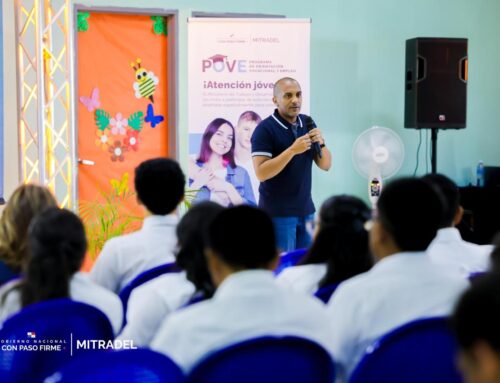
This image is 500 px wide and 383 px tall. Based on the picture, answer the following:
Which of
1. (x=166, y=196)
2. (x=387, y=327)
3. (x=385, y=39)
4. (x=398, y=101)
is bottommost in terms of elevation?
(x=387, y=327)

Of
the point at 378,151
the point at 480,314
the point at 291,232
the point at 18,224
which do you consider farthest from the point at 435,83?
the point at 480,314

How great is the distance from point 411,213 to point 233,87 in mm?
4163

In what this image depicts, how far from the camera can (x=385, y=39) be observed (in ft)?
23.1

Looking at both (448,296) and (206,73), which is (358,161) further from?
(448,296)

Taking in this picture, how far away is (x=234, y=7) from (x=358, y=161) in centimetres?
169

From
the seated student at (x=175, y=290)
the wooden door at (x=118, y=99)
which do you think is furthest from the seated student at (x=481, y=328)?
the wooden door at (x=118, y=99)

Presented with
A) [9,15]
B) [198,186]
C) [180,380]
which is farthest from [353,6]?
[180,380]

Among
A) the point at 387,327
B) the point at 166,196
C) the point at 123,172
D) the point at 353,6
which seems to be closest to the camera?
the point at 387,327

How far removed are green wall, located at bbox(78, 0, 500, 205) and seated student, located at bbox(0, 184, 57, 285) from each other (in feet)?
12.6

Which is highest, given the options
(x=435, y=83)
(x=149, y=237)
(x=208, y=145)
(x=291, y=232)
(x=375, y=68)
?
(x=375, y=68)

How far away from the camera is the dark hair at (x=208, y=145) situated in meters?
5.92

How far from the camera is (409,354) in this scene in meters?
1.62

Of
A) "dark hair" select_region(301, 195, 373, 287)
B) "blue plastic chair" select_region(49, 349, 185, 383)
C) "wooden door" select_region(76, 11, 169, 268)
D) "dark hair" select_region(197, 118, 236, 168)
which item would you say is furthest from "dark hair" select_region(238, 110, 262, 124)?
"blue plastic chair" select_region(49, 349, 185, 383)

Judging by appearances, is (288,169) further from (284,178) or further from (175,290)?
(175,290)
